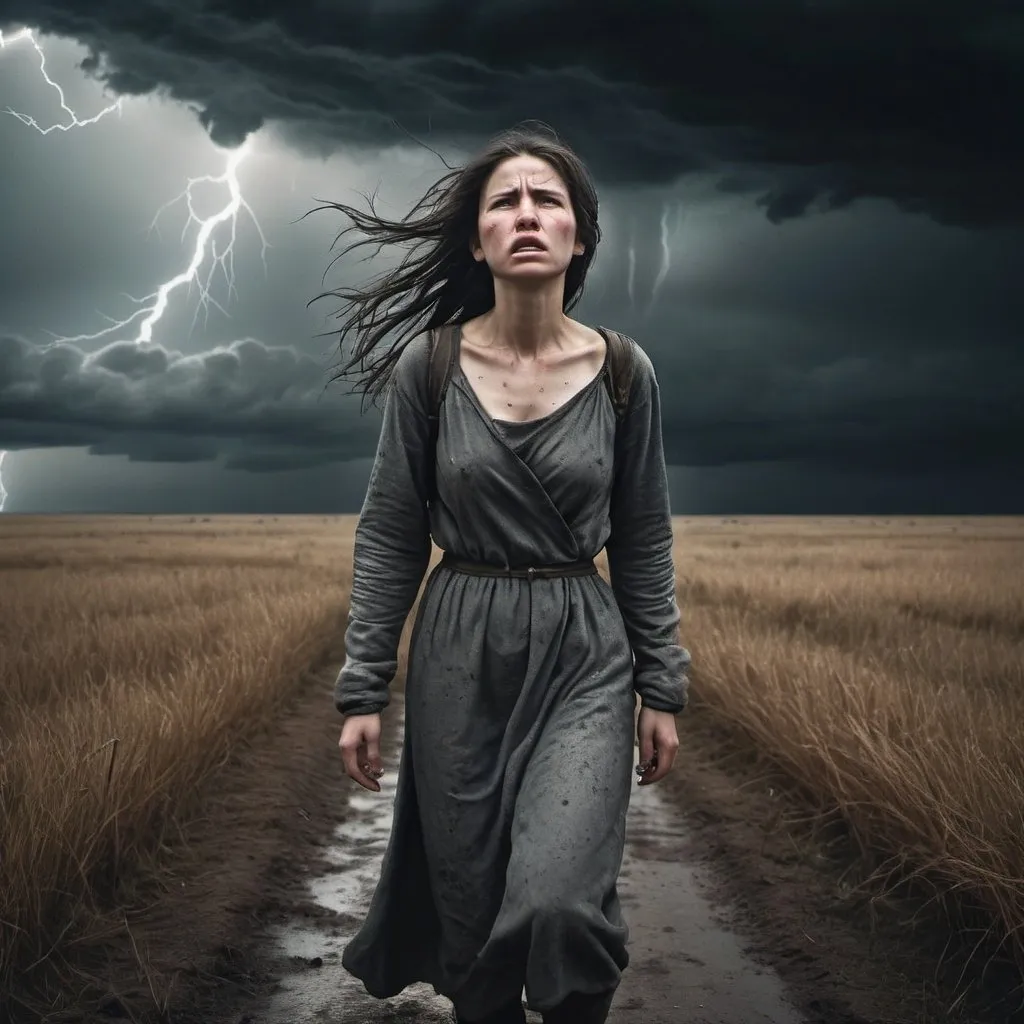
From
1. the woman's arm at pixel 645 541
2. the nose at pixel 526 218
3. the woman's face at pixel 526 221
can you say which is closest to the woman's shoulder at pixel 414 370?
the woman's face at pixel 526 221

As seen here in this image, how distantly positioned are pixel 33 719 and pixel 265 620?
4.54 m

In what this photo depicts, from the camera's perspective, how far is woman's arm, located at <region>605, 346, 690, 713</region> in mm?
2502

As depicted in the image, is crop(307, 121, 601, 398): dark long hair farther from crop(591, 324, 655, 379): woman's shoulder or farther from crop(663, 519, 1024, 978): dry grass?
crop(663, 519, 1024, 978): dry grass

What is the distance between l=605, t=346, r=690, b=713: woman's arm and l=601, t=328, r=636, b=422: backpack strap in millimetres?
20

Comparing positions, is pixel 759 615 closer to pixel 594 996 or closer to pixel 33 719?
pixel 33 719

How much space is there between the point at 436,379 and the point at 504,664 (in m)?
0.69

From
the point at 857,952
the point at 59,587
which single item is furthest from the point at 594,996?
the point at 59,587

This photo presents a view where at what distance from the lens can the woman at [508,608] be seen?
2.29m

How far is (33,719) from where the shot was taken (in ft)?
14.7

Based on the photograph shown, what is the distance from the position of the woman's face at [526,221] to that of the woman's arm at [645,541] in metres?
0.34

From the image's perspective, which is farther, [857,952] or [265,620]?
[265,620]

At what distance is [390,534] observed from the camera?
8.23 ft

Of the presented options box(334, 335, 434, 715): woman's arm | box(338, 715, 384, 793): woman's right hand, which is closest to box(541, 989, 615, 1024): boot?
box(338, 715, 384, 793): woman's right hand

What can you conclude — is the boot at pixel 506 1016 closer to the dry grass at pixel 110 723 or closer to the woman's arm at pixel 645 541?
the woman's arm at pixel 645 541
